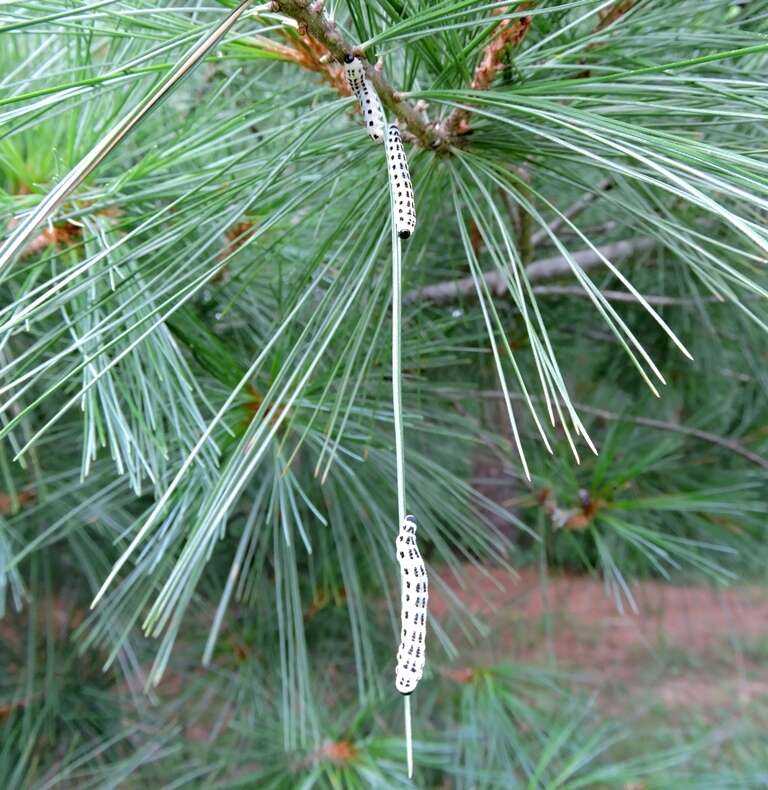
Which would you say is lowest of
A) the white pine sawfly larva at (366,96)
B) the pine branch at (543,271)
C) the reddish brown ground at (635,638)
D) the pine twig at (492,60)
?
the reddish brown ground at (635,638)

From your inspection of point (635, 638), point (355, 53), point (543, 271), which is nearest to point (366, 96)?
point (355, 53)

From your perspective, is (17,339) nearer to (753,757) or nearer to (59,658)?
(59,658)

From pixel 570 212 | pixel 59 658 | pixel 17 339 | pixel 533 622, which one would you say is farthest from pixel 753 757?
pixel 17 339

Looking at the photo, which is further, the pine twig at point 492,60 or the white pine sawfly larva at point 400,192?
the pine twig at point 492,60

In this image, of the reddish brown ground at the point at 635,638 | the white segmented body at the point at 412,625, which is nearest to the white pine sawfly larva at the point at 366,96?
the white segmented body at the point at 412,625

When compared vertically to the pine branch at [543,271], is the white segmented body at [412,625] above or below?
above

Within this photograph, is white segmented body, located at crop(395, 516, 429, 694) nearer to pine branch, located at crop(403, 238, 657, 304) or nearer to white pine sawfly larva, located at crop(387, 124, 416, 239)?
white pine sawfly larva, located at crop(387, 124, 416, 239)

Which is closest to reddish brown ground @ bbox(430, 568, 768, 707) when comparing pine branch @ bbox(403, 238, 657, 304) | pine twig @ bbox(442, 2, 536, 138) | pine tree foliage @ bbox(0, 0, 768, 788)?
pine tree foliage @ bbox(0, 0, 768, 788)

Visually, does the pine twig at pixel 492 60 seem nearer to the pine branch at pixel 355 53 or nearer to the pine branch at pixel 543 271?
the pine branch at pixel 355 53
